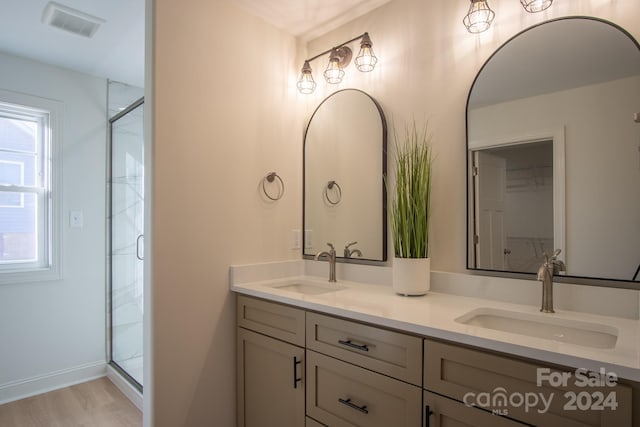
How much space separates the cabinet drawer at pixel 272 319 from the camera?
1569 mm

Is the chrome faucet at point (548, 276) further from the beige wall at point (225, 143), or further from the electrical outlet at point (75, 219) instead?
the electrical outlet at point (75, 219)

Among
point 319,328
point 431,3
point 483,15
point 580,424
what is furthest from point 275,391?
point 431,3

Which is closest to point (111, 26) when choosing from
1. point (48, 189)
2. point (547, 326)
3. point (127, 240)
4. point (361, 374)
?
point (48, 189)

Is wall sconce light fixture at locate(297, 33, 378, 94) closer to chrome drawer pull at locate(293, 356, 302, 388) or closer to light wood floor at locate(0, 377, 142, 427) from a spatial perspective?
chrome drawer pull at locate(293, 356, 302, 388)

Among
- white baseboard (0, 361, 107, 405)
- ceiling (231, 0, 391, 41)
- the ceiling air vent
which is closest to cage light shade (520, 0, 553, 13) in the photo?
ceiling (231, 0, 391, 41)

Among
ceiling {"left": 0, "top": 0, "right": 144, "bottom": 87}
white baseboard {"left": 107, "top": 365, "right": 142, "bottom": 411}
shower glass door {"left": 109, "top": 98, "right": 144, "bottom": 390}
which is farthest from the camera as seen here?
shower glass door {"left": 109, "top": 98, "right": 144, "bottom": 390}

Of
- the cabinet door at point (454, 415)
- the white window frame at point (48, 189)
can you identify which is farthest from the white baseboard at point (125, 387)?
the cabinet door at point (454, 415)

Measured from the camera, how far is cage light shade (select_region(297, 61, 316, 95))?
2.11 m

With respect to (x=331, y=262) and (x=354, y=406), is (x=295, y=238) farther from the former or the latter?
(x=354, y=406)

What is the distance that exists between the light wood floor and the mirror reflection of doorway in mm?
2292

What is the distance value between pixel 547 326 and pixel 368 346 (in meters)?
0.63

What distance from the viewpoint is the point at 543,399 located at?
0.93 meters

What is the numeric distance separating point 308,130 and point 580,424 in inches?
73.8

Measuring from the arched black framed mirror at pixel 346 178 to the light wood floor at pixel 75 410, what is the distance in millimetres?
1589
